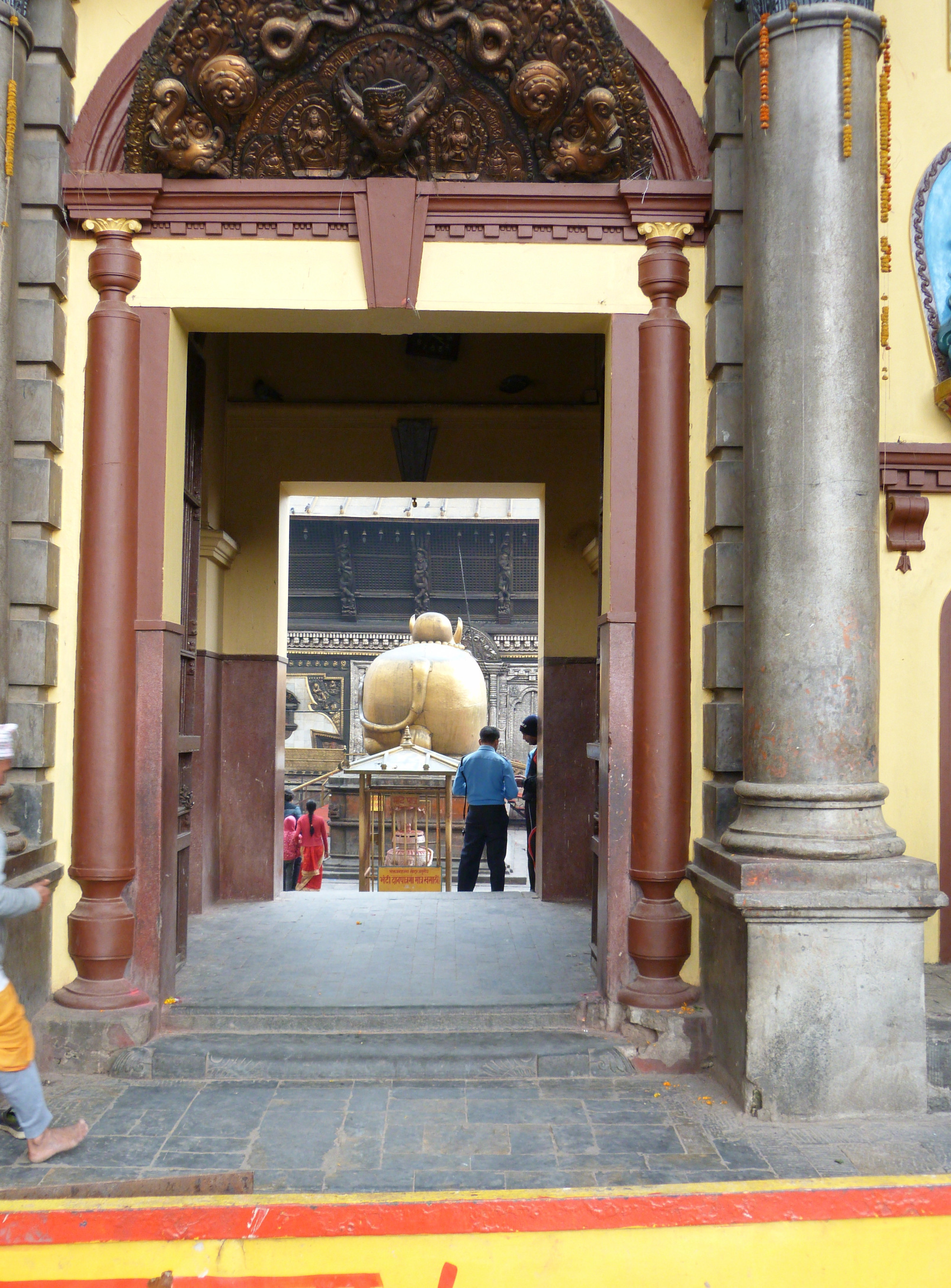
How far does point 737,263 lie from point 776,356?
0.73 meters

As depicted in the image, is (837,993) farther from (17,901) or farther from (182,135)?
(182,135)

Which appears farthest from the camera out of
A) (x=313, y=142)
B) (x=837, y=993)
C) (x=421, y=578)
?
(x=421, y=578)

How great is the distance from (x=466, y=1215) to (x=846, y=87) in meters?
4.62

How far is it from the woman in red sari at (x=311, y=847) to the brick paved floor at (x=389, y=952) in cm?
343

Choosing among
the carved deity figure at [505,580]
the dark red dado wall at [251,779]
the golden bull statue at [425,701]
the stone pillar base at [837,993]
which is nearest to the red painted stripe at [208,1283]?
the stone pillar base at [837,993]

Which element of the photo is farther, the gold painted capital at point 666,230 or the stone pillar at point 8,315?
the gold painted capital at point 666,230

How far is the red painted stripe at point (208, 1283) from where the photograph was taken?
2787mm

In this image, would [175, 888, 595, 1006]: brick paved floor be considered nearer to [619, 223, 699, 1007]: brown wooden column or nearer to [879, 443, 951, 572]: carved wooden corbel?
[619, 223, 699, 1007]: brown wooden column

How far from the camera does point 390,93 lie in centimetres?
512

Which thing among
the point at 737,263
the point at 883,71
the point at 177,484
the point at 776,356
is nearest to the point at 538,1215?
the point at 776,356

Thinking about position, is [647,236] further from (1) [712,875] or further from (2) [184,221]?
(1) [712,875]

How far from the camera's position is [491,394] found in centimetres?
859

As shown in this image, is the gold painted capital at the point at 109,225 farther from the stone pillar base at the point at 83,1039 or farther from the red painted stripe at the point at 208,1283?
the red painted stripe at the point at 208,1283

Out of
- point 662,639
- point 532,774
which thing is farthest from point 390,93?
point 532,774
